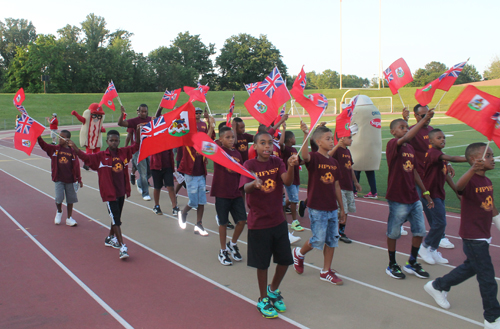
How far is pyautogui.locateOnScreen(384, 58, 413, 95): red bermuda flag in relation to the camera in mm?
7430

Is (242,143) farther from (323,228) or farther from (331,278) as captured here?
(331,278)

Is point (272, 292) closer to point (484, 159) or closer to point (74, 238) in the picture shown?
point (484, 159)

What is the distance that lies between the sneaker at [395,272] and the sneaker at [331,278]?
705mm

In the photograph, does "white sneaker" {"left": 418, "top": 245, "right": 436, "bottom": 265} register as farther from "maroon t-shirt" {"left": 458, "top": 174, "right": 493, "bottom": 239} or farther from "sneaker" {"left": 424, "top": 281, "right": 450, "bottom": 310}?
"maroon t-shirt" {"left": 458, "top": 174, "right": 493, "bottom": 239}

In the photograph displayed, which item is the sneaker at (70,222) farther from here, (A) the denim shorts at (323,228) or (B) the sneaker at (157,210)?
(A) the denim shorts at (323,228)

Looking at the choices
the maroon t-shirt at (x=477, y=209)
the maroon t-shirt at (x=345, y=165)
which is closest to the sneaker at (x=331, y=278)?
the maroon t-shirt at (x=477, y=209)

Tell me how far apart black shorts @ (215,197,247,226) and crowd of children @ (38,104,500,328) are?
0.01 meters

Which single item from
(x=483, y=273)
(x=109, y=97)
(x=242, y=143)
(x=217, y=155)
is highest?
(x=109, y=97)

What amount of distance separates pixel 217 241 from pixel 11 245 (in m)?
3.43

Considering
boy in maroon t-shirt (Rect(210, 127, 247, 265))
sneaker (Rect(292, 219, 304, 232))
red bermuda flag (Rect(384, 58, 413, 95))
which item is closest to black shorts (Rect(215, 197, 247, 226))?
boy in maroon t-shirt (Rect(210, 127, 247, 265))

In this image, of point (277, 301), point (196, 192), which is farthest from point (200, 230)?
point (277, 301)

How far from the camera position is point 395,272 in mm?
5129

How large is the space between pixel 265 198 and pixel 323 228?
1103 millimetres

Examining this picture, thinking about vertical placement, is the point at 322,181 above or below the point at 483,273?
above
